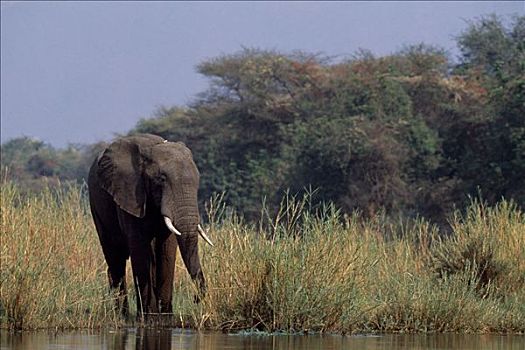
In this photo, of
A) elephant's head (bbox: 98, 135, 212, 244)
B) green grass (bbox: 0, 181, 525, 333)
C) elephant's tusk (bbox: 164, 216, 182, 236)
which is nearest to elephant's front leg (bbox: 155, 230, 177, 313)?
green grass (bbox: 0, 181, 525, 333)

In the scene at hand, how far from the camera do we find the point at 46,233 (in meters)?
18.5

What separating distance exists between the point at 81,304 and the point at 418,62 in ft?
94.2

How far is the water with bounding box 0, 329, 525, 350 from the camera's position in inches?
494

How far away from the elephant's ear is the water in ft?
5.72

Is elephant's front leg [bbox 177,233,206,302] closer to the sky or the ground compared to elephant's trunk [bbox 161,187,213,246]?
closer to the ground

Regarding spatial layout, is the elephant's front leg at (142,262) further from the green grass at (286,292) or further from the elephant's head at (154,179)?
the green grass at (286,292)

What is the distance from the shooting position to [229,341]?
13.2 meters

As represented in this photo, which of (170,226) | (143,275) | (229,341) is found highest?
(170,226)

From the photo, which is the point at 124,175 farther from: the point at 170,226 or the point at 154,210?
the point at 170,226

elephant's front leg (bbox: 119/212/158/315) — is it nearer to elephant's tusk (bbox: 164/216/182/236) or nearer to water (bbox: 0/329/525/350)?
elephant's tusk (bbox: 164/216/182/236)

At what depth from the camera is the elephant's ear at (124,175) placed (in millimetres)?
15609

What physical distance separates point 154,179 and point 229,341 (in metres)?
2.96

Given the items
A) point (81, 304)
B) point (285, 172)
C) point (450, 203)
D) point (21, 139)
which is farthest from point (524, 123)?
point (21, 139)

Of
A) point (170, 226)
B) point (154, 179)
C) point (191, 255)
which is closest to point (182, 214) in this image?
point (170, 226)
